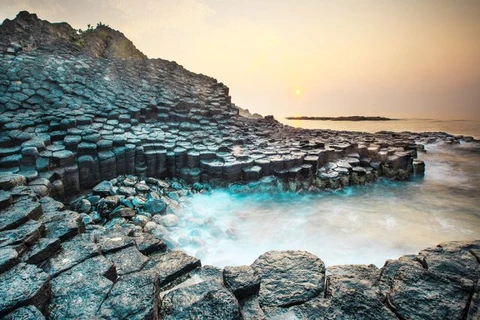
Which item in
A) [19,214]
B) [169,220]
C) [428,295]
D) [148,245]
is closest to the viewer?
[428,295]

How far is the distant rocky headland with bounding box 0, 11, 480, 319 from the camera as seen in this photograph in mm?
1812

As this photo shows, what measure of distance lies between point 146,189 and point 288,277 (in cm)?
389

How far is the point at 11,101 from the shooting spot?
6.60 meters

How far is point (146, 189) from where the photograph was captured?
203 inches

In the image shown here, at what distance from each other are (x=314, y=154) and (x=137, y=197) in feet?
15.7

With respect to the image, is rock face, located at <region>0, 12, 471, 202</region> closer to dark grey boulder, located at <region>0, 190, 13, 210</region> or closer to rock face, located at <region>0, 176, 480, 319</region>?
dark grey boulder, located at <region>0, 190, 13, 210</region>

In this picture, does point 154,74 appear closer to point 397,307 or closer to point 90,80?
point 90,80

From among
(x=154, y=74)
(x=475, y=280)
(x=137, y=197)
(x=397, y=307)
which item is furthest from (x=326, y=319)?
(x=154, y=74)

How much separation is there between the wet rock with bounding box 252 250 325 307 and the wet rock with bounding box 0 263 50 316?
5.39 feet

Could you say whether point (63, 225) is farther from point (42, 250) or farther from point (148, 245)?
point (148, 245)

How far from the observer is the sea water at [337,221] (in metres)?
3.93

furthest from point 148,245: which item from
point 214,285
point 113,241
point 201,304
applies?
point 201,304

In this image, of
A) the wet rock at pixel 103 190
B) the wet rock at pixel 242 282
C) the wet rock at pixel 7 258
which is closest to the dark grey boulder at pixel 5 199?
the wet rock at pixel 7 258

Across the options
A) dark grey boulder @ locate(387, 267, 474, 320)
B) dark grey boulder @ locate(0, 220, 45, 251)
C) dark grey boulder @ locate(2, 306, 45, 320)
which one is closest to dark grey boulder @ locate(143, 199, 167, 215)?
dark grey boulder @ locate(0, 220, 45, 251)
